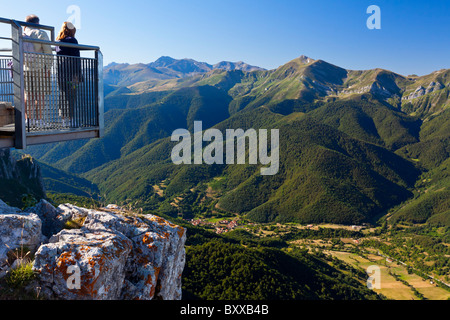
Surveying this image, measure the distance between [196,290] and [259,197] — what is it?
135m

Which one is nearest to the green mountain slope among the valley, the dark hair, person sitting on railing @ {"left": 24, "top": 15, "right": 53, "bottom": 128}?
the valley

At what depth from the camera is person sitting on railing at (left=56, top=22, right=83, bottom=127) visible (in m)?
7.95

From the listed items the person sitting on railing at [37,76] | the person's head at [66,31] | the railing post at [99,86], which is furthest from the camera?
the railing post at [99,86]

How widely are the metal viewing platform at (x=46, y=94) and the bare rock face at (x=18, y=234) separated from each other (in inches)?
84.4

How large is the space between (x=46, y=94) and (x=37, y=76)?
502mm

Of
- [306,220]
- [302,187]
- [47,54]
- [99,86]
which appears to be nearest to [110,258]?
[99,86]

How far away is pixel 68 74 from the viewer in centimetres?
803

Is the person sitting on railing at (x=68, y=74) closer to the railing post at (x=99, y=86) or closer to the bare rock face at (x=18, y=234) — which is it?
the railing post at (x=99, y=86)

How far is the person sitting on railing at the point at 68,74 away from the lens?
795 centimetres

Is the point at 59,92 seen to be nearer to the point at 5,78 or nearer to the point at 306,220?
the point at 5,78

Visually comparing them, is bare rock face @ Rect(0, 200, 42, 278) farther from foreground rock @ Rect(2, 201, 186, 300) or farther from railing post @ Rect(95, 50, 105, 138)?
railing post @ Rect(95, 50, 105, 138)

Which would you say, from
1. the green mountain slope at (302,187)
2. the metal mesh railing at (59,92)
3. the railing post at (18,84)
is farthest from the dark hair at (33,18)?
the green mountain slope at (302,187)
